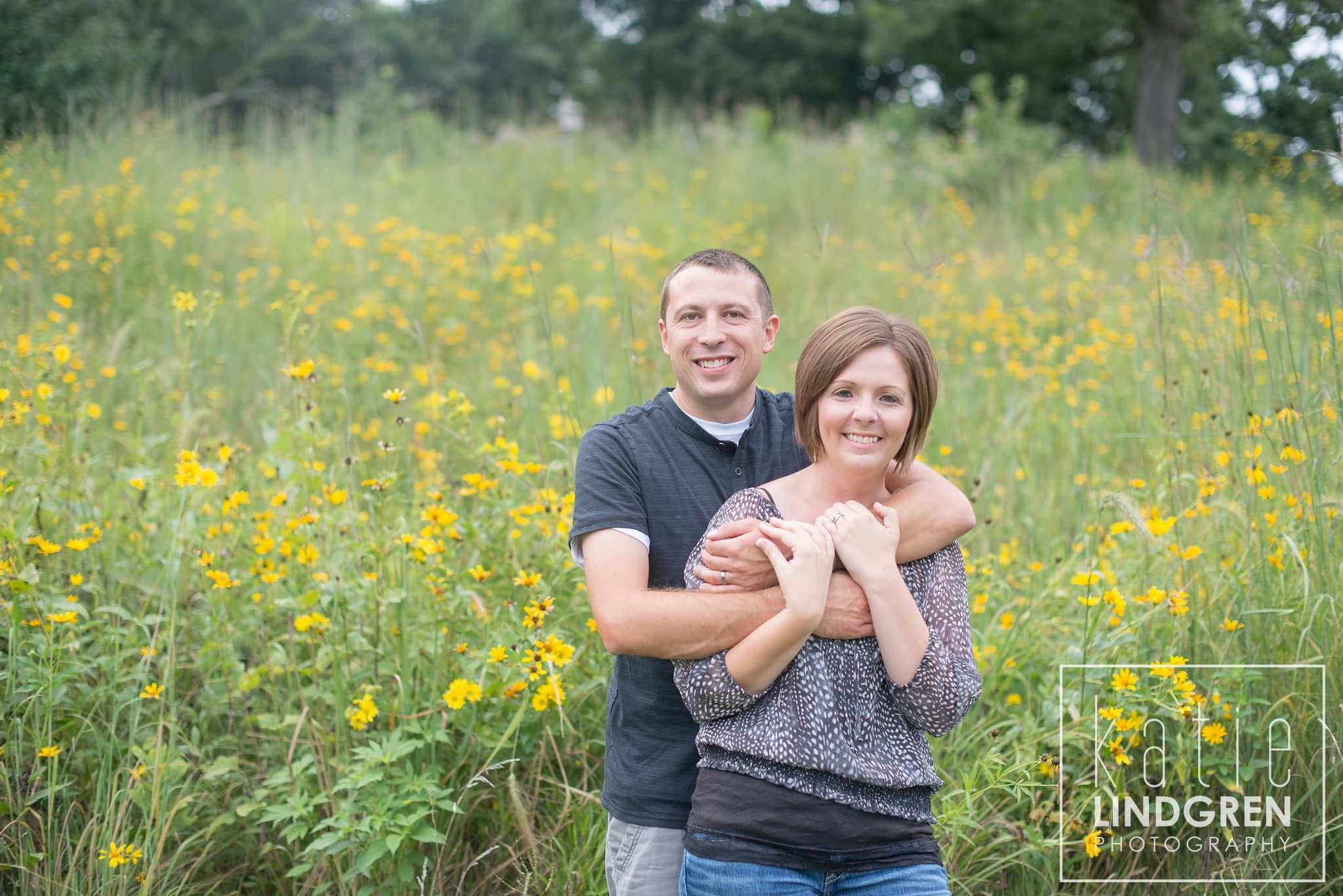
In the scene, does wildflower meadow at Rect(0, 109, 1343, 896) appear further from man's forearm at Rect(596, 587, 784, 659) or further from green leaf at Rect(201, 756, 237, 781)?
man's forearm at Rect(596, 587, 784, 659)

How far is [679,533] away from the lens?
76.6 inches

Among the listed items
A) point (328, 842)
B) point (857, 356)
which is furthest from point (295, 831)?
point (857, 356)

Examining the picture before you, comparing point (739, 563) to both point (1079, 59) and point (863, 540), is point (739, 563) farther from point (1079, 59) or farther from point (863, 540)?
point (1079, 59)

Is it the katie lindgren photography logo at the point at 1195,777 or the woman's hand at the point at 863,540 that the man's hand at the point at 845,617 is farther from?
the katie lindgren photography logo at the point at 1195,777

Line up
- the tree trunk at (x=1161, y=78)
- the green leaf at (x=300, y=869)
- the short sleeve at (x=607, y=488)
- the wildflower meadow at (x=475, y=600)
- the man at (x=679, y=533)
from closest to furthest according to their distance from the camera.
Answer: the man at (x=679, y=533) < the short sleeve at (x=607, y=488) < the green leaf at (x=300, y=869) < the wildflower meadow at (x=475, y=600) < the tree trunk at (x=1161, y=78)

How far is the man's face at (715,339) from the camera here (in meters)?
1.99

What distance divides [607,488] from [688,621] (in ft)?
1.05

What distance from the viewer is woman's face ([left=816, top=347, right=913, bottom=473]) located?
5.94 ft

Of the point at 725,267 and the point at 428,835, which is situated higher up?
the point at 725,267

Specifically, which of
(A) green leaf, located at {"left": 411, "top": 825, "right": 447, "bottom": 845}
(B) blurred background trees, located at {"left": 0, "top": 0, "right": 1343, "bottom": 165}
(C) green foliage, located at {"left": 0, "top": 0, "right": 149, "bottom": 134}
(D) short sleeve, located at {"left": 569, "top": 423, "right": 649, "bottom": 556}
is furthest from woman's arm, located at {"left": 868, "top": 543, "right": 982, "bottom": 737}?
(C) green foliage, located at {"left": 0, "top": 0, "right": 149, "bottom": 134}

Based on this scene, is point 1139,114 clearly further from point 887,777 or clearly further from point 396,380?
point 887,777

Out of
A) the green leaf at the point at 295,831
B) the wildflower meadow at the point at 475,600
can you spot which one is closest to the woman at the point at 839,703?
the wildflower meadow at the point at 475,600

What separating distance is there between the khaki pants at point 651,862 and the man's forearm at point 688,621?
1.21 ft

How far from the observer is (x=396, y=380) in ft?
15.4
